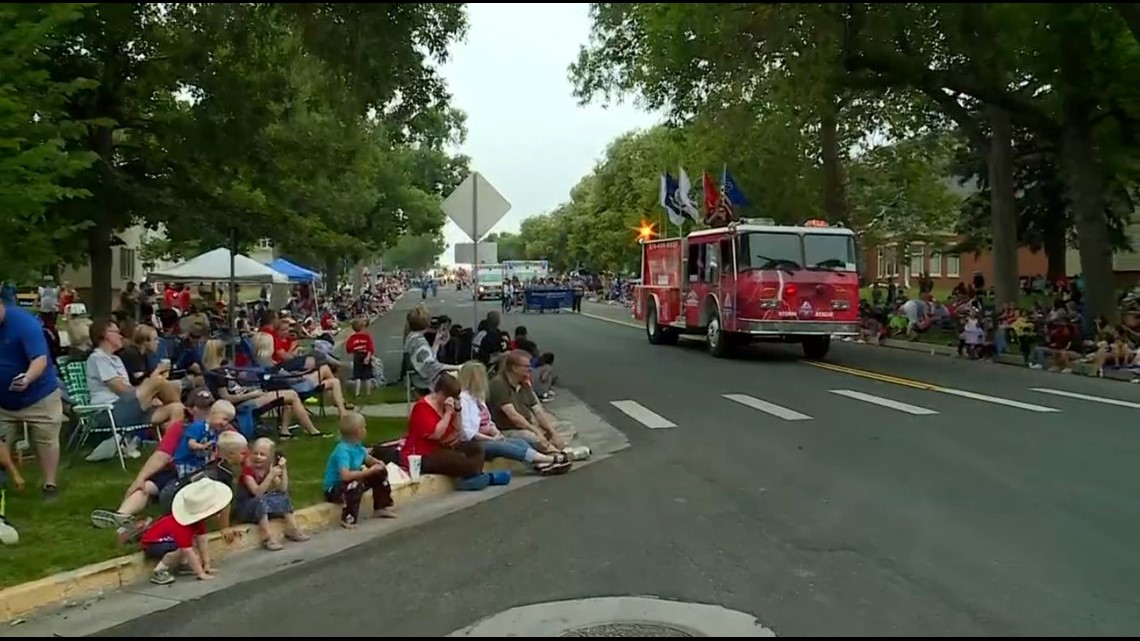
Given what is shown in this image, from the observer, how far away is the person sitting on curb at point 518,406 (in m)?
11.6

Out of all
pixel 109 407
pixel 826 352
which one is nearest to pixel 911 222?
pixel 826 352

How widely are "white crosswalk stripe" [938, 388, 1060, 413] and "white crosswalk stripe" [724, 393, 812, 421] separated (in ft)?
10.4

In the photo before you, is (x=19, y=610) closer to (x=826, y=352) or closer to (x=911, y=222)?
(x=826, y=352)

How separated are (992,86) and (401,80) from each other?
41.3 ft

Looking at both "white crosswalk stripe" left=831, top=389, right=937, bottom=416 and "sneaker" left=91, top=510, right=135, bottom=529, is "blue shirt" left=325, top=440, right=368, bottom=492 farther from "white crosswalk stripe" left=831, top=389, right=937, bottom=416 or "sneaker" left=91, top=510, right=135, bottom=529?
"white crosswalk stripe" left=831, top=389, right=937, bottom=416

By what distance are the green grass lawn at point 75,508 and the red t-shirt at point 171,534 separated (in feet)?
0.90

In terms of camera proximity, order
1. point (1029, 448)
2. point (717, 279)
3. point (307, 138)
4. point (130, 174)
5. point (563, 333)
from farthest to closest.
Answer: point (563, 333), point (717, 279), point (307, 138), point (130, 174), point (1029, 448)

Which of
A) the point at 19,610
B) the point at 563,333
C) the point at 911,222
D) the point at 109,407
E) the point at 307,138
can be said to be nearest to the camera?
the point at 19,610

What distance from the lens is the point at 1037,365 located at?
880 inches

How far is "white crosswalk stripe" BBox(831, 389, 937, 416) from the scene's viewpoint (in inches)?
592

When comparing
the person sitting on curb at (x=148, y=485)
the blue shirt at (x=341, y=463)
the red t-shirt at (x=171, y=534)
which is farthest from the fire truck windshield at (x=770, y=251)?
the red t-shirt at (x=171, y=534)

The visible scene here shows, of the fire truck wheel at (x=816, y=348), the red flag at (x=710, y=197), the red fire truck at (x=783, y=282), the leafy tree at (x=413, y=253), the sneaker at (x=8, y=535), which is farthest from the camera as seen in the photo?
the leafy tree at (x=413, y=253)

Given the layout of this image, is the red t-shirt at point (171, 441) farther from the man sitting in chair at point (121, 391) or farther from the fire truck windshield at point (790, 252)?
the fire truck windshield at point (790, 252)

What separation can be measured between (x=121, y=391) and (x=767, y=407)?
348 inches
